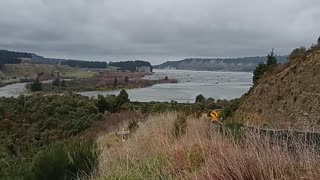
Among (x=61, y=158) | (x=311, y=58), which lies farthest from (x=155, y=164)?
(x=311, y=58)

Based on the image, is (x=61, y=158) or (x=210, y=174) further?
(x=61, y=158)

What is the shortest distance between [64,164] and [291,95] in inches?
931

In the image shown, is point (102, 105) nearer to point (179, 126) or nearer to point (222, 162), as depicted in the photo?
point (179, 126)

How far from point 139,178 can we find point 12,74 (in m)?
167

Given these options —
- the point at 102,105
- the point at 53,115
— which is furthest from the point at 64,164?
the point at 102,105

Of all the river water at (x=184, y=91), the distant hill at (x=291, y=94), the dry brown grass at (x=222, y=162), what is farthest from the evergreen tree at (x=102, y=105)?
the dry brown grass at (x=222, y=162)

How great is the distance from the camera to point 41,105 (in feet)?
204

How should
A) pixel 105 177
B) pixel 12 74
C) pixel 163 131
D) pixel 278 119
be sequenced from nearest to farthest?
1. pixel 105 177
2. pixel 163 131
3. pixel 278 119
4. pixel 12 74

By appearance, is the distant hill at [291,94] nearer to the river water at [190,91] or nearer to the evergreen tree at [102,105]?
the river water at [190,91]

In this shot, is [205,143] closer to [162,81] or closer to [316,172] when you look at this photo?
[316,172]

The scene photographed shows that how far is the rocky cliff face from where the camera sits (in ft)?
83.9

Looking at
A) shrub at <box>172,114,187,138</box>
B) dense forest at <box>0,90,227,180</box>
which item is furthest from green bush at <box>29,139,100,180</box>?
dense forest at <box>0,90,227,180</box>

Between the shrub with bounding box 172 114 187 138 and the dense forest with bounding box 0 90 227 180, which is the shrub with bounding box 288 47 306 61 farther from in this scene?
the shrub with bounding box 172 114 187 138

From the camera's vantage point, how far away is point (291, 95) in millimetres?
28516
